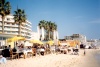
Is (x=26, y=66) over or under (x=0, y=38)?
under

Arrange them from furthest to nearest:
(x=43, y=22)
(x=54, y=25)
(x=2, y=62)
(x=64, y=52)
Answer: (x=54, y=25)
(x=43, y=22)
(x=64, y=52)
(x=2, y=62)

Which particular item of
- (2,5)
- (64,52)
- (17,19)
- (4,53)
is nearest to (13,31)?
(17,19)

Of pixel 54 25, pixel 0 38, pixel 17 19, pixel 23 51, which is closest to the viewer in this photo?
pixel 23 51

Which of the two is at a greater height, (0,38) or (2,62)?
(0,38)

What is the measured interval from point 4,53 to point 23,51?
96.1 inches

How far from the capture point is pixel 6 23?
248 feet

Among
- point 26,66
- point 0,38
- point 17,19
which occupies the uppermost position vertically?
point 17,19

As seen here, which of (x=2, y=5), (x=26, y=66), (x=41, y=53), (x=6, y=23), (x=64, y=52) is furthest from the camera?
(x=6, y=23)

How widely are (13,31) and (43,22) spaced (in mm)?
18509

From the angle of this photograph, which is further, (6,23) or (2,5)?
(6,23)

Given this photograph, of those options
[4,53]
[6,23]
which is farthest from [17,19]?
[6,23]

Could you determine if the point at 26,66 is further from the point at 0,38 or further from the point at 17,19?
the point at 17,19

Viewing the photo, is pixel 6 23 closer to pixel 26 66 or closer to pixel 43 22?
pixel 43 22

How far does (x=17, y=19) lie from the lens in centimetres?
3806
